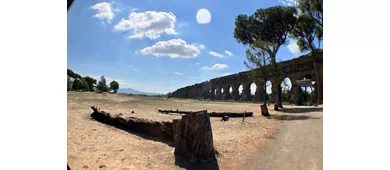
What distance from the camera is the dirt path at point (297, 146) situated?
8.18 feet

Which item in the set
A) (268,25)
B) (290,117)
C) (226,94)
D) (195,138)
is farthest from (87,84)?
(268,25)

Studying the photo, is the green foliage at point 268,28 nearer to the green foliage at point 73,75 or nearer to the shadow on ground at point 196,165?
the shadow on ground at point 196,165

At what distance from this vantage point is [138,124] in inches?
158

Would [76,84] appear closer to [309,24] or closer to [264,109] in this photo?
[264,109]

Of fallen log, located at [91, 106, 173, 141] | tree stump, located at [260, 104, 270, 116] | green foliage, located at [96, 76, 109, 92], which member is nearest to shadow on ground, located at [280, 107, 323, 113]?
tree stump, located at [260, 104, 270, 116]

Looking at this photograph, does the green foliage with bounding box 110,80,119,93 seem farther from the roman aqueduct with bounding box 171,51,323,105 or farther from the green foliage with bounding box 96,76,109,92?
the roman aqueduct with bounding box 171,51,323,105

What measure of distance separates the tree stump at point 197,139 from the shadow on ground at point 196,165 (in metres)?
0.06

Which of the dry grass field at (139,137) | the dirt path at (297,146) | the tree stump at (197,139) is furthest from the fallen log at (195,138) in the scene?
the dirt path at (297,146)

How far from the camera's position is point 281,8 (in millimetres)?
3596

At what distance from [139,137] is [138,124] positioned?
0.37 metres

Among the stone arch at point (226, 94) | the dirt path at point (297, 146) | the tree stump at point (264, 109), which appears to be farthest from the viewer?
the stone arch at point (226, 94)
